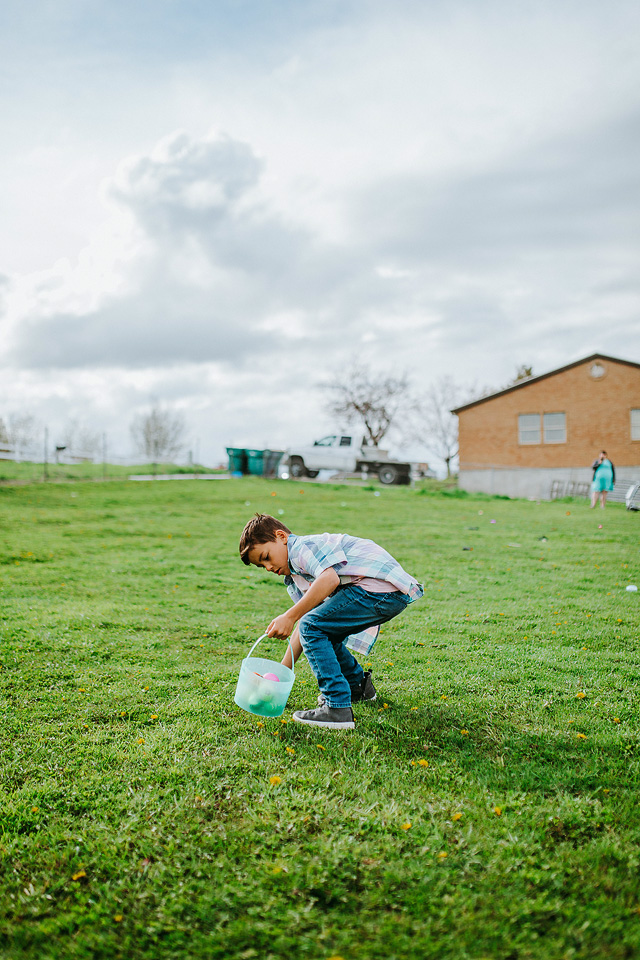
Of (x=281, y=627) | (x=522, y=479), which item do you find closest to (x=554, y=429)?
(x=522, y=479)

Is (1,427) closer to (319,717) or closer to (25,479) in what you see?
(25,479)

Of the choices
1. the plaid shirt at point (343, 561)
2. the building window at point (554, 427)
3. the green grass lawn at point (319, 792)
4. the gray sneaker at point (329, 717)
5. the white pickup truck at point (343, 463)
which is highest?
the building window at point (554, 427)

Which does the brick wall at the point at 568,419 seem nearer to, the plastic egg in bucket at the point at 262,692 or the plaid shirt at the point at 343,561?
the plaid shirt at the point at 343,561

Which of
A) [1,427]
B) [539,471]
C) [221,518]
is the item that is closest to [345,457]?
[539,471]

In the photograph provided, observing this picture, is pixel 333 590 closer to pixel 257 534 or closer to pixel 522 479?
pixel 257 534

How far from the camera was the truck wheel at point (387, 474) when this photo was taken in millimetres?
25328

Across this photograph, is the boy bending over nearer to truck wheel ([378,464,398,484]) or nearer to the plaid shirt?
the plaid shirt

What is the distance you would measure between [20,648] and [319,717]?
2.74m

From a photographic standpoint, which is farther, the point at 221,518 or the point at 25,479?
the point at 25,479

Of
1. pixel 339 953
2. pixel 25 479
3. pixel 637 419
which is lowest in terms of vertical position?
pixel 339 953

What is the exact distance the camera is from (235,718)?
3.71m

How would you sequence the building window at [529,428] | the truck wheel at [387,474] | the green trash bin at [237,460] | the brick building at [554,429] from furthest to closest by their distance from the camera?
the building window at [529,428] < the brick building at [554,429] < the green trash bin at [237,460] < the truck wheel at [387,474]

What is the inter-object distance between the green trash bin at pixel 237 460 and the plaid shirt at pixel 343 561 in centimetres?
2206

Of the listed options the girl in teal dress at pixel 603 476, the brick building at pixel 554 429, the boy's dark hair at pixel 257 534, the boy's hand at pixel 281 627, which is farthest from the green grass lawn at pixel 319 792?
the brick building at pixel 554 429
